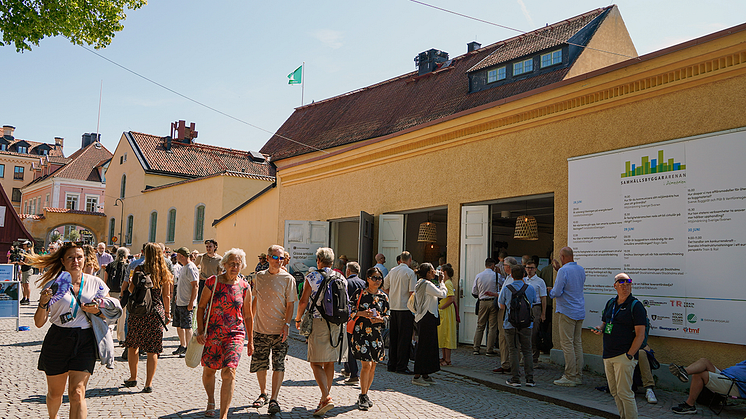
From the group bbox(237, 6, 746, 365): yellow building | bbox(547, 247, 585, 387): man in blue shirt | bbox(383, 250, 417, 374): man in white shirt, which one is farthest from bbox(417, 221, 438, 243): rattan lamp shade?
bbox(547, 247, 585, 387): man in blue shirt

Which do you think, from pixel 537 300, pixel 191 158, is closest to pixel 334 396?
pixel 537 300

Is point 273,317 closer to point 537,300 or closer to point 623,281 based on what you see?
point 623,281

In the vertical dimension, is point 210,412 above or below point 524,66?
below

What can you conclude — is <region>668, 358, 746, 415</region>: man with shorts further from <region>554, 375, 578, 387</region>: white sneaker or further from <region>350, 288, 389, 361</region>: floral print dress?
<region>350, 288, 389, 361</region>: floral print dress

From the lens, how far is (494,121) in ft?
36.1

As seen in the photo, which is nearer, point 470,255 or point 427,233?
point 470,255

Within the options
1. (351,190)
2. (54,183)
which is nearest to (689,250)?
(351,190)

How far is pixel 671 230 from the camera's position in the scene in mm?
7938

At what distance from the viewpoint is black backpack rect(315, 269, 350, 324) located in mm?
6363

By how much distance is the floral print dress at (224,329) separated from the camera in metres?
5.60

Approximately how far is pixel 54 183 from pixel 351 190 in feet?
164

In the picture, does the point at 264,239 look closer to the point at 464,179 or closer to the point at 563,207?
the point at 464,179

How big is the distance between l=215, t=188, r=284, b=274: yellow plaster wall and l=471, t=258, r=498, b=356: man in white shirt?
8972mm

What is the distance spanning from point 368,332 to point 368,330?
0.02m
